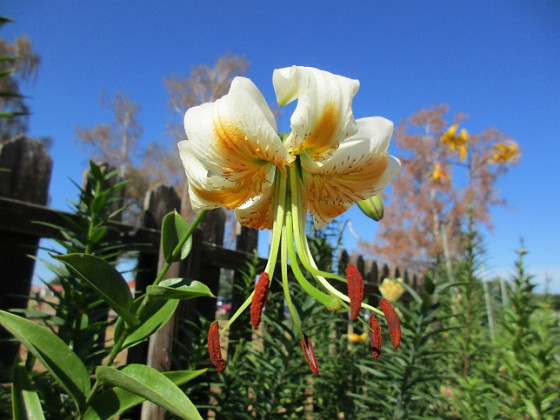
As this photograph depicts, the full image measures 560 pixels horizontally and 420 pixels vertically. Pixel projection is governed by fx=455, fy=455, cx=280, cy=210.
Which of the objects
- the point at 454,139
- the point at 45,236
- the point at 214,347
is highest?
the point at 454,139

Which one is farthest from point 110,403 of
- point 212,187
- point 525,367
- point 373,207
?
point 525,367

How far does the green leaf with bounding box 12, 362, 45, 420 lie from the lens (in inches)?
18.6

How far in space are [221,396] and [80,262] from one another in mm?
916

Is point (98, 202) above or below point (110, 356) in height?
above

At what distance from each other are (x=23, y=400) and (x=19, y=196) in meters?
0.93

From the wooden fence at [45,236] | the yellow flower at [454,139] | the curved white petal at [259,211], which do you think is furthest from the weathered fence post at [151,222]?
the yellow flower at [454,139]

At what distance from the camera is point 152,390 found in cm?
41

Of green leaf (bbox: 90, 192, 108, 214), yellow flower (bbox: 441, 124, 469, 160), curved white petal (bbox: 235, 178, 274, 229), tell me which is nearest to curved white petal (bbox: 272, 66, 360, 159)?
curved white petal (bbox: 235, 178, 274, 229)

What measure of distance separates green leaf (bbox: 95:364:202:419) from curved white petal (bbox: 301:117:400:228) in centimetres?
35

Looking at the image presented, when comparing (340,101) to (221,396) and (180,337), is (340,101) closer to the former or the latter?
(221,396)

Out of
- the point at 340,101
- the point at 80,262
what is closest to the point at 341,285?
the point at 340,101

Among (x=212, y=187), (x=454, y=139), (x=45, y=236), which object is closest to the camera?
(x=212, y=187)

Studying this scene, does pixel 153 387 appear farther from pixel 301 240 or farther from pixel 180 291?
pixel 301 240

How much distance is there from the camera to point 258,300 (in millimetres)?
535
